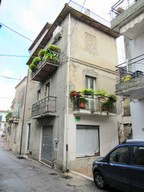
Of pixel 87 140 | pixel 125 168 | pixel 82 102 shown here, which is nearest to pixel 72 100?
pixel 82 102

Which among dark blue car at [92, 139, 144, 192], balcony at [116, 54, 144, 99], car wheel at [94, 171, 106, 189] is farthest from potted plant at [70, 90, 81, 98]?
car wheel at [94, 171, 106, 189]

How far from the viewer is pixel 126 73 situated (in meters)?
7.21

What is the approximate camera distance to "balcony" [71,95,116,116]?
8977mm

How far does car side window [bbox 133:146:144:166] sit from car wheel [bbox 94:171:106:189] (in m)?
1.64

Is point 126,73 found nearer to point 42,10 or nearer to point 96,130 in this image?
point 96,130

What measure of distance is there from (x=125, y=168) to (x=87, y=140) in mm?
5036

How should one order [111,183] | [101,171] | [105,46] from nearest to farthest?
[111,183], [101,171], [105,46]

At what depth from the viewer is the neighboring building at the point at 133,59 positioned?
6465mm

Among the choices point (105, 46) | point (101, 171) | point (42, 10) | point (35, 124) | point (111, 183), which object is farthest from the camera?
point (35, 124)

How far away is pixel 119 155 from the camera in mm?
4953

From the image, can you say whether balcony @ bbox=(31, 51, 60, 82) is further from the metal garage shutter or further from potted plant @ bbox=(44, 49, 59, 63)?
the metal garage shutter

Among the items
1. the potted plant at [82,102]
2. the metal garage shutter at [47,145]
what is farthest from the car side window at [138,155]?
the metal garage shutter at [47,145]

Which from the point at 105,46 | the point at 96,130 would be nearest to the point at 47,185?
the point at 96,130

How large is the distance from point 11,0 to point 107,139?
901 cm
